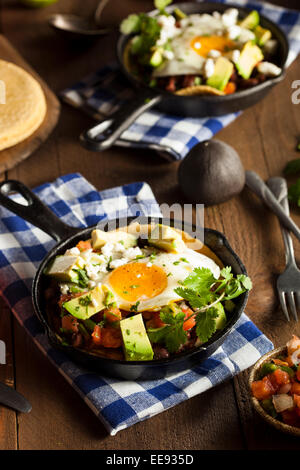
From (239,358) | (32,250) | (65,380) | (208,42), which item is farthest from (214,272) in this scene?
(208,42)

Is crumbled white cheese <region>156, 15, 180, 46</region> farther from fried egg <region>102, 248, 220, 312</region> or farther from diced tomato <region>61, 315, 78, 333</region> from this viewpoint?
diced tomato <region>61, 315, 78, 333</region>

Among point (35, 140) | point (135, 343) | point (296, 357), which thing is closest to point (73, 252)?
point (135, 343)

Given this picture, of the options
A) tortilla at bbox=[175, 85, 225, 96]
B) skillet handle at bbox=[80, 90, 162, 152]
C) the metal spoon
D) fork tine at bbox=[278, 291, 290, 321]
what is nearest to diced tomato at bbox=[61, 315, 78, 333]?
fork tine at bbox=[278, 291, 290, 321]

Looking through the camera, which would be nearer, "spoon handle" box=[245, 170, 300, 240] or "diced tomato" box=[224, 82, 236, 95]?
"spoon handle" box=[245, 170, 300, 240]

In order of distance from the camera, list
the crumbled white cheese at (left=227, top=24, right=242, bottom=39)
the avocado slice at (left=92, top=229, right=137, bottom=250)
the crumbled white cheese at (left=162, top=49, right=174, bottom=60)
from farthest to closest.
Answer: the crumbled white cheese at (left=227, top=24, right=242, bottom=39) → the crumbled white cheese at (left=162, top=49, right=174, bottom=60) → the avocado slice at (left=92, top=229, right=137, bottom=250)

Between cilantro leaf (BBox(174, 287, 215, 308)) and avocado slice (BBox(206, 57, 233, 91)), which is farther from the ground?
avocado slice (BBox(206, 57, 233, 91))

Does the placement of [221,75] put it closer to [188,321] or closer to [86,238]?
[86,238]
